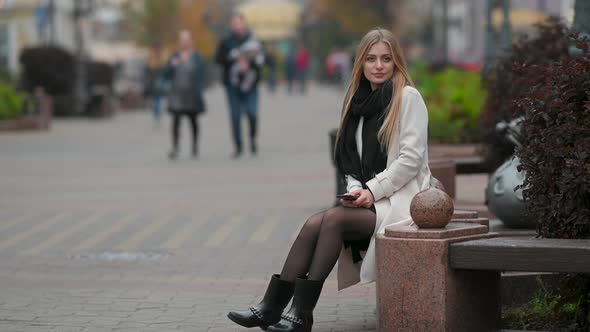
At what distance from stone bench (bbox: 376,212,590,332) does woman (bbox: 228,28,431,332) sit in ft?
0.90

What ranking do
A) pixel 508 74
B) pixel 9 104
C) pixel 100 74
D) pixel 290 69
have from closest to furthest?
1. pixel 508 74
2. pixel 9 104
3. pixel 100 74
4. pixel 290 69

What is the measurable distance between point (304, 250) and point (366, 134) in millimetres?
660

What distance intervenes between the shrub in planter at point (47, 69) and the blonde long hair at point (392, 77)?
27.8 meters

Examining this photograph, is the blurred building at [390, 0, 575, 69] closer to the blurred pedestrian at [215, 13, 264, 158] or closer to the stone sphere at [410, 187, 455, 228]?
the blurred pedestrian at [215, 13, 264, 158]

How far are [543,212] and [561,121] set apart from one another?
1.31 ft

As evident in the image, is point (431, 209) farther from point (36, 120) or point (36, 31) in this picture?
point (36, 31)

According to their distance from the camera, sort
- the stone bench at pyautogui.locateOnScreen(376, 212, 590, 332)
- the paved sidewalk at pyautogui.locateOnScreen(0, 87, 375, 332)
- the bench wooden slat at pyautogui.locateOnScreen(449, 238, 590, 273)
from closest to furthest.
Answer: the bench wooden slat at pyautogui.locateOnScreen(449, 238, 590, 273) < the stone bench at pyautogui.locateOnScreen(376, 212, 590, 332) < the paved sidewalk at pyautogui.locateOnScreen(0, 87, 375, 332)

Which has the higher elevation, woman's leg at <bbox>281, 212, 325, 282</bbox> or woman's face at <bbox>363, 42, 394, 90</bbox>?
woman's face at <bbox>363, 42, 394, 90</bbox>

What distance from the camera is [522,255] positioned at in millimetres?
5641

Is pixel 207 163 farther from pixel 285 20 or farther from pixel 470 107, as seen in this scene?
pixel 285 20

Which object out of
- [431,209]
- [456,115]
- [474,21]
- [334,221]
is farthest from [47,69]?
[474,21]

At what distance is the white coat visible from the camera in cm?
643

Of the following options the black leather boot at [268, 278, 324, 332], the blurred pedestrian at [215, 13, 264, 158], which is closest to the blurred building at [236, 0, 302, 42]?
the blurred pedestrian at [215, 13, 264, 158]

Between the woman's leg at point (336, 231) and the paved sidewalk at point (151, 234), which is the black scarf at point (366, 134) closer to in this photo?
the woman's leg at point (336, 231)
